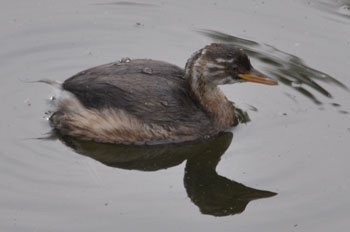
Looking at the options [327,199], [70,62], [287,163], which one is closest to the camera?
[327,199]

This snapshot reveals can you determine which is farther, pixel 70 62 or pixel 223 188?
pixel 70 62

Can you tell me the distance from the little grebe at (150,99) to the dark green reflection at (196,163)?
0.31 feet

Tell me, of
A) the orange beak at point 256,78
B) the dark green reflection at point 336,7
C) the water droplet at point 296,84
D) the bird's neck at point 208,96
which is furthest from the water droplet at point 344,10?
the bird's neck at point 208,96

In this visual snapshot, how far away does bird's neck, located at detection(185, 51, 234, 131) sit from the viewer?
7.85 meters

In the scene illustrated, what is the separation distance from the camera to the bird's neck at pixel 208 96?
7852mm

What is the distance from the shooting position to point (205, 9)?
10.3 metres

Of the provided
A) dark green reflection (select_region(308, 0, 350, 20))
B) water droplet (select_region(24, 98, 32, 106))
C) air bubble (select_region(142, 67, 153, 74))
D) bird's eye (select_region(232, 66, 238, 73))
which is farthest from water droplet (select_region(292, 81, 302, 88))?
water droplet (select_region(24, 98, 32, 106))

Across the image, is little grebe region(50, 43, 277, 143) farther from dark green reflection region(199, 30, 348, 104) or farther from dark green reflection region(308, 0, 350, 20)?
dark green reflection region(308, 0, 350, 20)

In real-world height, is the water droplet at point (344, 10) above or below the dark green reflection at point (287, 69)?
above

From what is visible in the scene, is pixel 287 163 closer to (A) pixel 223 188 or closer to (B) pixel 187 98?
(A) pixel 223 188

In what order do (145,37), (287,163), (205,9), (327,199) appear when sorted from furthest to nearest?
1. (205,9)
2. (145,37)
3. (287,163)
4. (327,199)

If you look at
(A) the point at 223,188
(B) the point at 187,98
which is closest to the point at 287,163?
(A) the point at 223,188

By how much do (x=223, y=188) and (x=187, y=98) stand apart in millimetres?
1152

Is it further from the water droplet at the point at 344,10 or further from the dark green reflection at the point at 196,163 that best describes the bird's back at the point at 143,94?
the water droplet at the point at 344,10
